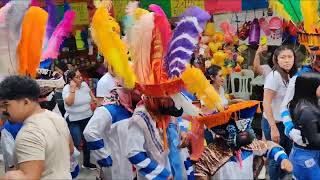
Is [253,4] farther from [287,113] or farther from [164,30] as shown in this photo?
[164,30]

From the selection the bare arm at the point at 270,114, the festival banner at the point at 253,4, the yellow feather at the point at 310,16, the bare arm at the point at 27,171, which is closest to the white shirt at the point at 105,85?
the bare arm at the point at 270,114

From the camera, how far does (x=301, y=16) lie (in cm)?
474

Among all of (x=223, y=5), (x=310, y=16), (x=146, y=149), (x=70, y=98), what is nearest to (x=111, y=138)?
(x=146, y=149)

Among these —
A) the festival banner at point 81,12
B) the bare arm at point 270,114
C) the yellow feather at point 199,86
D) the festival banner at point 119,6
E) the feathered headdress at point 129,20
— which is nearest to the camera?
the yellow feather at point 199,86

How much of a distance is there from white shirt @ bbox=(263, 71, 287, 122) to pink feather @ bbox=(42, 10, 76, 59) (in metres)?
1.90

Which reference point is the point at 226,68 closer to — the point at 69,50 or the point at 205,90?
the point at 69,50

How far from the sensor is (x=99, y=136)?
3768mm

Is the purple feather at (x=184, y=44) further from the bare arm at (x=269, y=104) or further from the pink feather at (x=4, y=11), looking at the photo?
the bare arm at (x=269, y=104)

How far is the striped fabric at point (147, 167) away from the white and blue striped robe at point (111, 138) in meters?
0.44

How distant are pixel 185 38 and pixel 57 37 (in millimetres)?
1171

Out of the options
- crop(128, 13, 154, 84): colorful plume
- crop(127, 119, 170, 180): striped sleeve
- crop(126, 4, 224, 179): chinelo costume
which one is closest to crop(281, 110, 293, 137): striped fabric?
crop(126, 4, 224, 179): chinelo costume

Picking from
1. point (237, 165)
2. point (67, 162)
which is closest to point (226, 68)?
point (237, 165)

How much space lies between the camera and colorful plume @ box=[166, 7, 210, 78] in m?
3.25

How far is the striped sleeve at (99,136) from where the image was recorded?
12.3 feet
